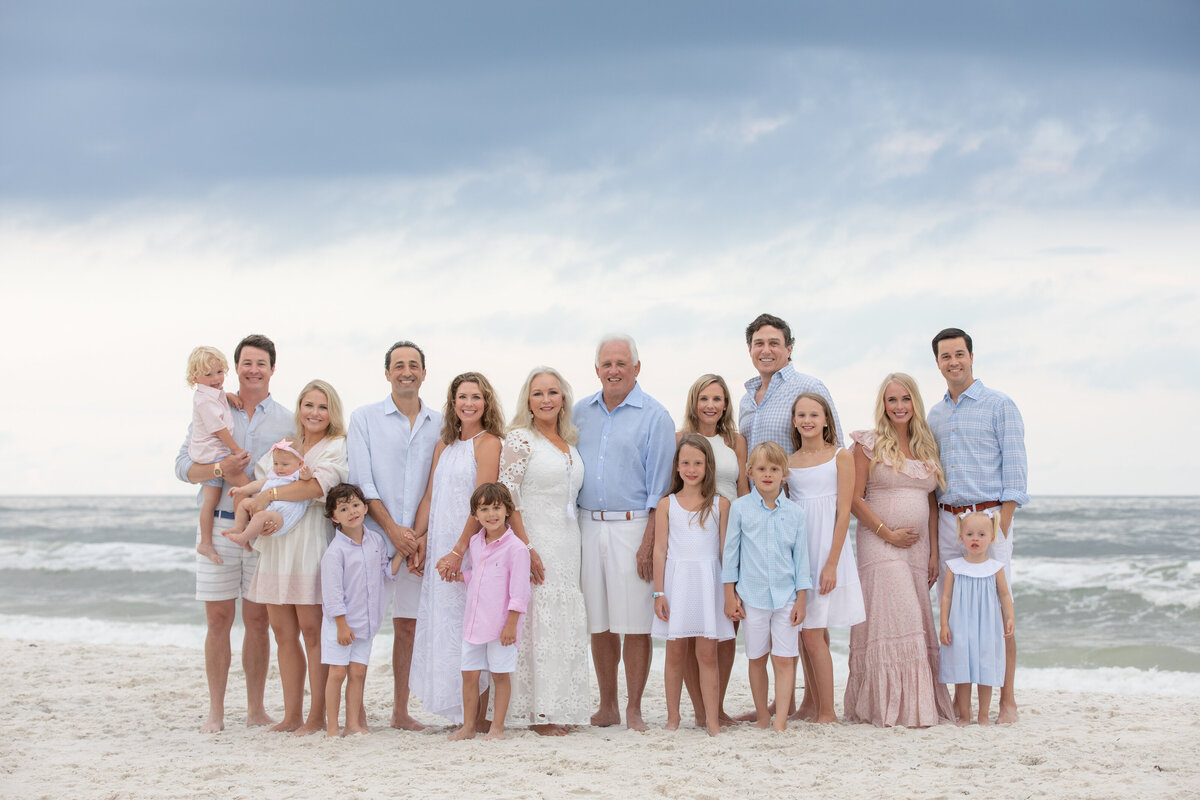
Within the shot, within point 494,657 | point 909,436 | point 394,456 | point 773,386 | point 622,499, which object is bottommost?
point 494,657

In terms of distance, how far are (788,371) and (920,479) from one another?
0.93m

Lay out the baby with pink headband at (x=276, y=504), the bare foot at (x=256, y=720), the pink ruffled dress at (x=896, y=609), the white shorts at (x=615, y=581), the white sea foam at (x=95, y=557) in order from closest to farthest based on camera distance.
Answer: the baby with pink headband at (x=276, y=504), the white shorts at (x=615, y=581), the pink ruffled dress at (x=896, y=609), the bare foot at (x=256, y=720), the white sea foam at (x=95, y=557)

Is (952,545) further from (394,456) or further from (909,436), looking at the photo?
(394,456)

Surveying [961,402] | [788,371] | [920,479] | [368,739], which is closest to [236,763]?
[368,739]

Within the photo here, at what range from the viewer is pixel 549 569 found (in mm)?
4926

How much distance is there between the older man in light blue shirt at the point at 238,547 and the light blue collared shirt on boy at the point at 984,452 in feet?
12.4

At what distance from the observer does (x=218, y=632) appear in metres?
5.38

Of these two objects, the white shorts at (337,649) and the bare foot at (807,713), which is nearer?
the white shorts at (337,649)

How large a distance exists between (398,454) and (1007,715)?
12.4 feet

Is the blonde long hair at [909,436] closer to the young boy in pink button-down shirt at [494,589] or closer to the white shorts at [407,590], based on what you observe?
the young boy in pink button-down shirt at [494,589]

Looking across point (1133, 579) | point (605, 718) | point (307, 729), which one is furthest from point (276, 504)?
point (1133, 579)

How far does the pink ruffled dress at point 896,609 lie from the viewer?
16.8 feet

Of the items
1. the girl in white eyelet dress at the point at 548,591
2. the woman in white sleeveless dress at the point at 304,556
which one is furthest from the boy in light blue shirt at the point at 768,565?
the woman in white sleeveless dress at the point at 304,556

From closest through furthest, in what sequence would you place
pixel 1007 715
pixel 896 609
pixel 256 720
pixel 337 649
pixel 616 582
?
pixel 337 649 < pixel 616 582 < pixel 896 609 < pixel 1007 715 < pixel 256 720
